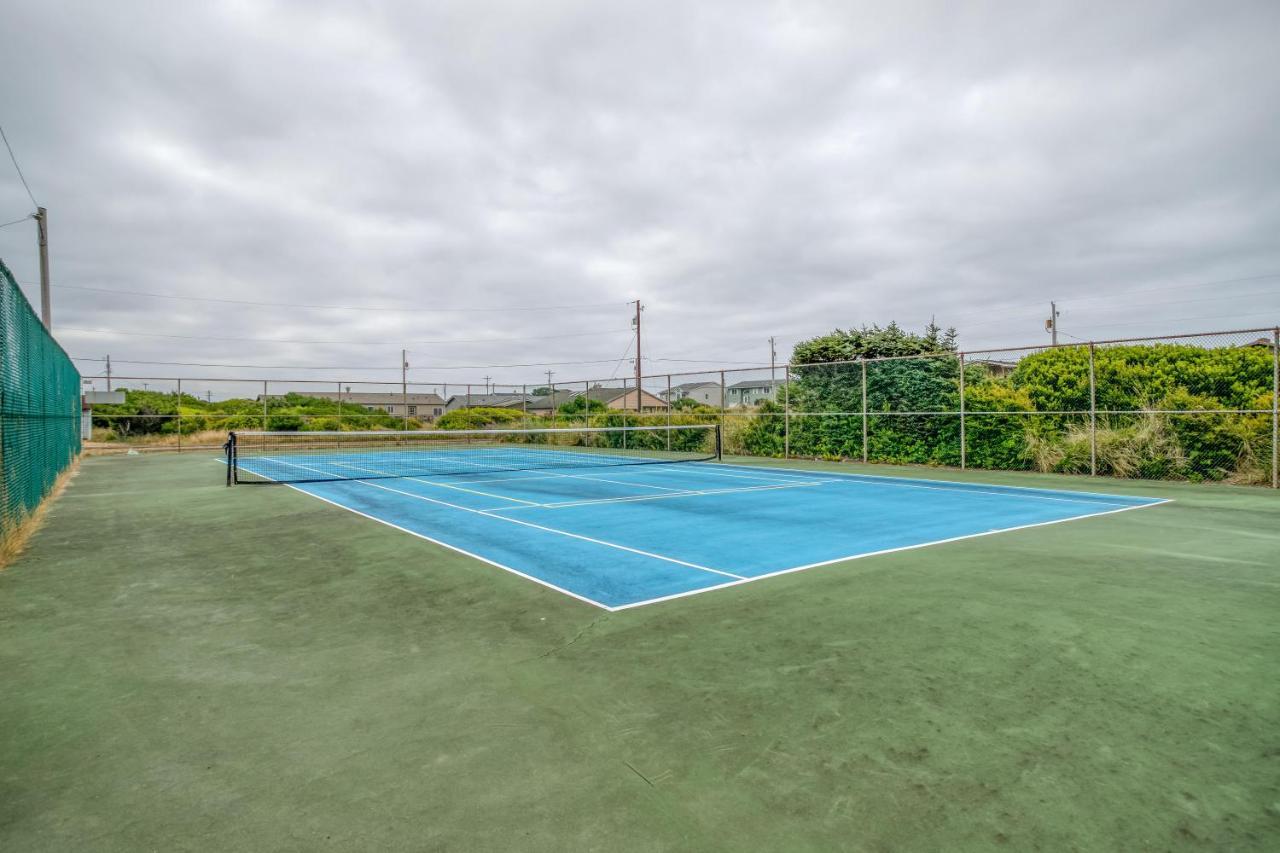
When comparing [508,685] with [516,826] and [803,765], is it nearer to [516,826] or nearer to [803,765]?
[516,826]

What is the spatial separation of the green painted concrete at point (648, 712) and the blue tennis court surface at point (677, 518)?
0.57 meters

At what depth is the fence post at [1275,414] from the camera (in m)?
10.8

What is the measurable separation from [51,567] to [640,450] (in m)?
17.5

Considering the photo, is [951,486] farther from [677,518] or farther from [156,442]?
[156,442]

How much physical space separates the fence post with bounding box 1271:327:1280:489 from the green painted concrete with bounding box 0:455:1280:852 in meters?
7.95

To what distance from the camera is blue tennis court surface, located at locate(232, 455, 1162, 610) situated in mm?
5582

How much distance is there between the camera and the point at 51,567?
583 cm

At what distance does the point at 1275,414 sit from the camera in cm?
1096

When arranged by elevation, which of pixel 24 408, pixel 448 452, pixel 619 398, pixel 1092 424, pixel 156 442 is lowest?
pixel 448 452

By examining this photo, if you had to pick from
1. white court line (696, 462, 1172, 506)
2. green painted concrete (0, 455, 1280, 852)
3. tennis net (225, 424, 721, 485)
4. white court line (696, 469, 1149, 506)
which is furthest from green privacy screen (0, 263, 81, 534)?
white court line (696, 462, 1172, 506)

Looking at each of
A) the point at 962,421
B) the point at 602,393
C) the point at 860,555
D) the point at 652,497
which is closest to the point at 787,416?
the point at 962,421

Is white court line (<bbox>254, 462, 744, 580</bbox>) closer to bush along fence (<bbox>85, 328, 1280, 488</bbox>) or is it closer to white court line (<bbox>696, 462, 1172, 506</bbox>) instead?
white court line (<bbox>696, 462, 1172, 506</bbox>)

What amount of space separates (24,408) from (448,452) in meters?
15.3

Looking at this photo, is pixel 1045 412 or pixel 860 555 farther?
pixel 1045 412
